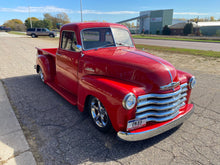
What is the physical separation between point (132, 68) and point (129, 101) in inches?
28.1

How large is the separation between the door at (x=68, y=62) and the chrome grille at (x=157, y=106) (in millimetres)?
1819

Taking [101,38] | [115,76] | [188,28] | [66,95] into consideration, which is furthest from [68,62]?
[188,28]

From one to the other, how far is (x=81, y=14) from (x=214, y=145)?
92.1 ft

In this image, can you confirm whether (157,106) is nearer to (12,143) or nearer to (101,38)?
→ (101,38)

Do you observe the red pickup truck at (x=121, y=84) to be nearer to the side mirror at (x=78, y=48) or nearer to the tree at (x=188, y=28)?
the side mirror at (x=78, y=48)

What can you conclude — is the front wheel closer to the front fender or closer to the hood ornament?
the front fender

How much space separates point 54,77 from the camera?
5355 millimetres

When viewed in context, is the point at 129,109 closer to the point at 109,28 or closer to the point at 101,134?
the point at 101,134

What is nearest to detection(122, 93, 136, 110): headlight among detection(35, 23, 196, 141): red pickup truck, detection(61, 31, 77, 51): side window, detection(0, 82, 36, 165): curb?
detection(35, 23, 196, 141): red pickup truck

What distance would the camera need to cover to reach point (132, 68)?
2.87 meters

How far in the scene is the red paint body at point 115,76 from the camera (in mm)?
2539

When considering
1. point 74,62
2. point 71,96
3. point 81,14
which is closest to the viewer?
point 74,62

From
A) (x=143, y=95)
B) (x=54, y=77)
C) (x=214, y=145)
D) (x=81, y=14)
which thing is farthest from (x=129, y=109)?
(x=81, y=14)

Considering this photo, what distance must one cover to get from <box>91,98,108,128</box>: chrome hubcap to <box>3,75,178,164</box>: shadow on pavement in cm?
21
